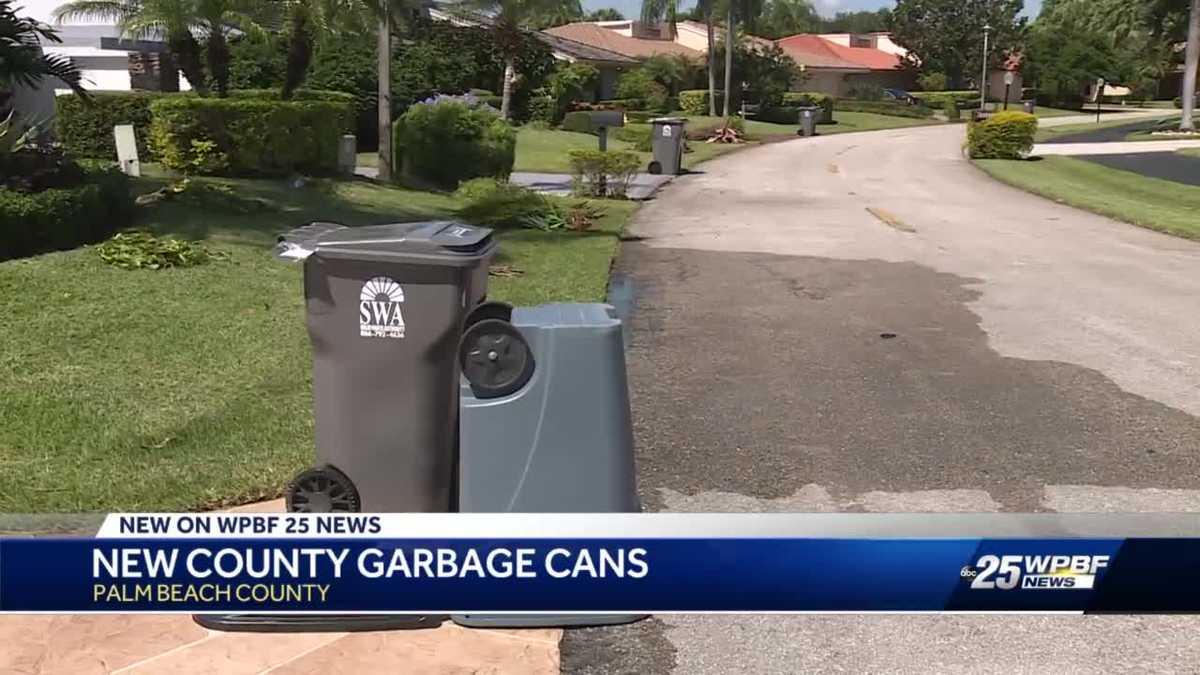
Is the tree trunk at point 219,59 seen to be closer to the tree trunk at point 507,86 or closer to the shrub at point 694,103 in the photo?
the tree trunk at point 507,86

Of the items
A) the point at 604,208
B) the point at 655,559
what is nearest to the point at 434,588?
the point at 655,559

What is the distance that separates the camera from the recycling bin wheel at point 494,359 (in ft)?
13.8

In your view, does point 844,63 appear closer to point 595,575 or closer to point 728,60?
point 728,60

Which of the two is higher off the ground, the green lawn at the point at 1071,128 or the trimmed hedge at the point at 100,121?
the trimmed hedge at the point at 100,121

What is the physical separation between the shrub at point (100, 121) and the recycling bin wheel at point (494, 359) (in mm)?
17090

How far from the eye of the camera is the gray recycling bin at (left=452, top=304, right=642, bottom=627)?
4238mm

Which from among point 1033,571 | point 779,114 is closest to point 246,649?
point 1033,571

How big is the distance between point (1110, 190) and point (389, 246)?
23.9 meters

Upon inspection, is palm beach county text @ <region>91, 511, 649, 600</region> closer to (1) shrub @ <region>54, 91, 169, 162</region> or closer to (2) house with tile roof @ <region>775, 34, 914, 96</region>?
(1) shrub @ <region>54, 91, 169, 162</region>

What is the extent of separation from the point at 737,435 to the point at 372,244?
327 cm

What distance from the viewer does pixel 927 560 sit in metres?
2.84

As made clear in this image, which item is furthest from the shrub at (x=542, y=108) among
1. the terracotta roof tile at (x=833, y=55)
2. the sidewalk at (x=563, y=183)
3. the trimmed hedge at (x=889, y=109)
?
the terracotta roof tile at (x=833, y=55)

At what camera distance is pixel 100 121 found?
19734mm

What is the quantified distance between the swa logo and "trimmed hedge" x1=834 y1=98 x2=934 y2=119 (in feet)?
211
